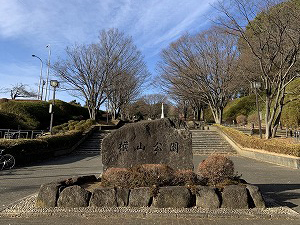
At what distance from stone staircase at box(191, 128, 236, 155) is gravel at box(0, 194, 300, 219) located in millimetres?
13198

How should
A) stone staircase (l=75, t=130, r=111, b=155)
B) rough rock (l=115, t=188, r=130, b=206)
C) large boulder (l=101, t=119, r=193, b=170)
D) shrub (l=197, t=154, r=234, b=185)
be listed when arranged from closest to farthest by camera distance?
rough rock (l=115, t=188, r=130, b=206)
shrub (l=197, t=154, r=234, b=185)
large boulder (l=101, t=119, r=193, b=170)
stone staircase (l=75, t=130, r=111, b=155)

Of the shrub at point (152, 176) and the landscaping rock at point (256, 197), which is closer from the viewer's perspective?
the landscaping rock at point (256, 197)

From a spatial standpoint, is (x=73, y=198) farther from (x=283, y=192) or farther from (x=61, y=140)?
(x=61, y=140)

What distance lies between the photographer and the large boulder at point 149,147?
256 inches

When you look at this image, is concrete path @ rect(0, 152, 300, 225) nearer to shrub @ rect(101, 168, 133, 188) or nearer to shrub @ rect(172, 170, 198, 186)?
shrub @ rect(101, 168, 133, 188)

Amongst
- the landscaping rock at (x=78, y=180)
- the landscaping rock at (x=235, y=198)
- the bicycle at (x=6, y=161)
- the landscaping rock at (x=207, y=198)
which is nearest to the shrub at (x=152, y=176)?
the landscaping rock at (x=207, y=198)

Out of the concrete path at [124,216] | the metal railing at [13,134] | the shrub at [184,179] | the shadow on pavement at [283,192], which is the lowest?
the concrete path at [124,216]

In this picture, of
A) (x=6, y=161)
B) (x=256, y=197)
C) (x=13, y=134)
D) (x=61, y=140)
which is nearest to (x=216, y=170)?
(x=256, y=197)

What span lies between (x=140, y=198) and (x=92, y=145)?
15.5 metres

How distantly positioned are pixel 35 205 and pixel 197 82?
2281 cm

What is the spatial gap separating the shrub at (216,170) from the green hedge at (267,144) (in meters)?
7.63

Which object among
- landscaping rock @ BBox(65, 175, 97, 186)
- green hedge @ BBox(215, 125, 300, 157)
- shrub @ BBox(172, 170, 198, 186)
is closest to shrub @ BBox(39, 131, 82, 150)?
landscaping rock @ BBox(65, 175, 97, 186)

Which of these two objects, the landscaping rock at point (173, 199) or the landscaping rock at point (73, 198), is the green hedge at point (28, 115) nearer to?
the landscaping rock at point (73, 198)

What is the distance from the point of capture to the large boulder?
6500mm
